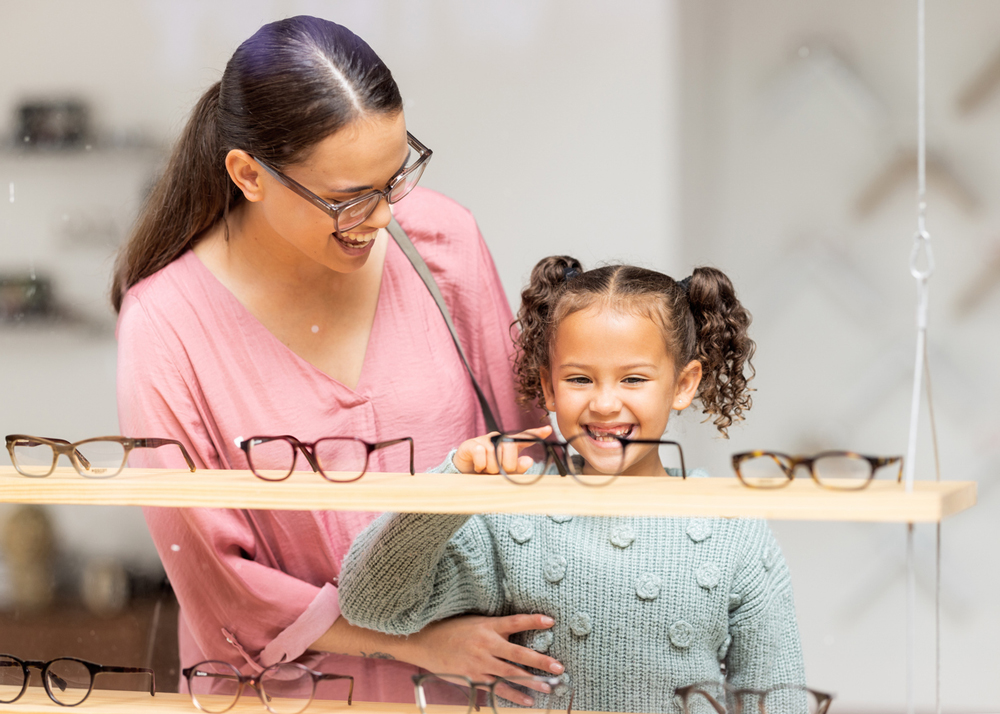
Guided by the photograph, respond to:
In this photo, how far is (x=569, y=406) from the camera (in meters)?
0.80

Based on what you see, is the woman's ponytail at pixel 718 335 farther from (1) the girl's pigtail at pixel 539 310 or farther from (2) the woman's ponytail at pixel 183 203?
(2) the woman's ponytail at pixel 183 203

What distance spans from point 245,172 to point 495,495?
1.30 ft

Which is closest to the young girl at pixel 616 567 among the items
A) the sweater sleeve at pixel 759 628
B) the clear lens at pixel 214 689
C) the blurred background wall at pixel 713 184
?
the sweater sleeve at pixel 759 628

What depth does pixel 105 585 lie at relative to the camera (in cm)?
125

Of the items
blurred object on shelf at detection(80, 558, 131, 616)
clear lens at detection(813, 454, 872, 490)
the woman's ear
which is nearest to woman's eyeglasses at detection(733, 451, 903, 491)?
clear lens at detection(813, 454, 872, 490)

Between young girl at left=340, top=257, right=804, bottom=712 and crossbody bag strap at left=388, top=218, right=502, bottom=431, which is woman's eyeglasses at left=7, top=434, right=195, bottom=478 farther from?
crossbody bag strap at left=388, top=218, right=502, bottom=431

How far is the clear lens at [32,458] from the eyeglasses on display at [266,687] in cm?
21

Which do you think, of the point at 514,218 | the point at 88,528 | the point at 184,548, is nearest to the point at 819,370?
the point at 514,218

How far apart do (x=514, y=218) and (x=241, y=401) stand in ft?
1.54

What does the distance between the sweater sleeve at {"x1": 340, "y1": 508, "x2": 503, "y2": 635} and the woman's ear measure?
31cm

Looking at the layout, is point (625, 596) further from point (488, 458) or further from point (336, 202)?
point (336, 202)

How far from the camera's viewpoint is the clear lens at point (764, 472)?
24.3 inches

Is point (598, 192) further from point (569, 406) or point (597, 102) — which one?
point (569, 406)

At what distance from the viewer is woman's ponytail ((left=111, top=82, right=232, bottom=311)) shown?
3.02 ft
